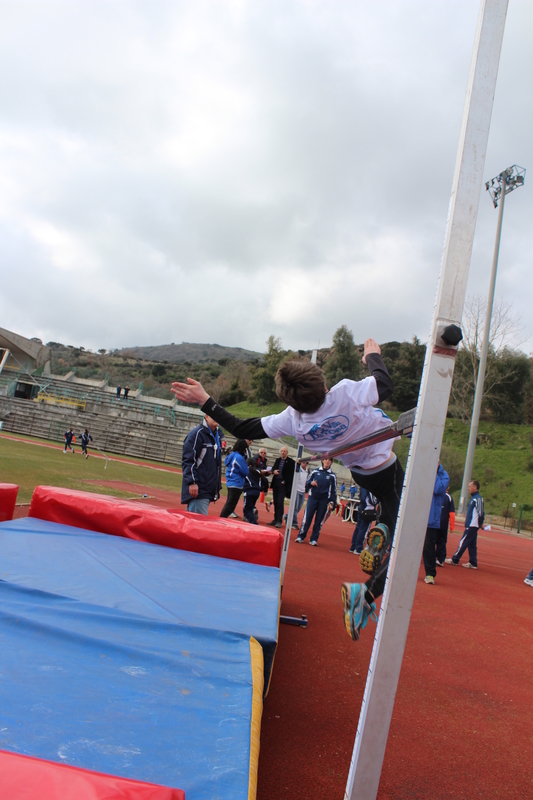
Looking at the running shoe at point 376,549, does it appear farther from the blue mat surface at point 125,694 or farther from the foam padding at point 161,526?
the foam padding at point 161,526

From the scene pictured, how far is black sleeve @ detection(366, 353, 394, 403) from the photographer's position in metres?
2.51

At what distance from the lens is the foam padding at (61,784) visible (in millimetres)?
965

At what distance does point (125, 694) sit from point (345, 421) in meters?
1.56

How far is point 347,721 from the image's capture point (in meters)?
2.59

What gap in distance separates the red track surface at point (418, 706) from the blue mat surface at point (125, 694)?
55 centimetres

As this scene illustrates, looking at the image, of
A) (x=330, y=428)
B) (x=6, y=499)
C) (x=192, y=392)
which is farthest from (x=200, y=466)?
(x=330, y=428)

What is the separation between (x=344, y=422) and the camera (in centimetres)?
259

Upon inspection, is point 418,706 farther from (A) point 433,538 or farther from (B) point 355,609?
(A) point 433,538

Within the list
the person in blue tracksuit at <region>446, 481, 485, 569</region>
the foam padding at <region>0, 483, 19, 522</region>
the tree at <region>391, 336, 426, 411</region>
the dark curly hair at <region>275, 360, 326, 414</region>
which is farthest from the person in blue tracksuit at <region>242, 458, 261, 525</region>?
the tree at <region>391, 336, 426, 411</region>

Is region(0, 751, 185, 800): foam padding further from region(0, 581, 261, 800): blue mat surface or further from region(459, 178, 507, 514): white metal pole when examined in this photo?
region(459, 178, 507, 514): white metal pole

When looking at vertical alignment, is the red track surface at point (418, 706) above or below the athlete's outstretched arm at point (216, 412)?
below

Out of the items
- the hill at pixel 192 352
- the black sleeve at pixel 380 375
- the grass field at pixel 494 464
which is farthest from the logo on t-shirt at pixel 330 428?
the hill at pixel 192 352

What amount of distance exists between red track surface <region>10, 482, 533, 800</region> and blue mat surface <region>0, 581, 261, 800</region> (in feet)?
1.81

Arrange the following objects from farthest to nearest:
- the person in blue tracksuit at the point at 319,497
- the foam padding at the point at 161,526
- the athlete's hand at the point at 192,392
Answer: the person in blue tracksuit at the point at 319,497, the foam padding at the point at 161,526, the athlete's hand at the point at 192,392
